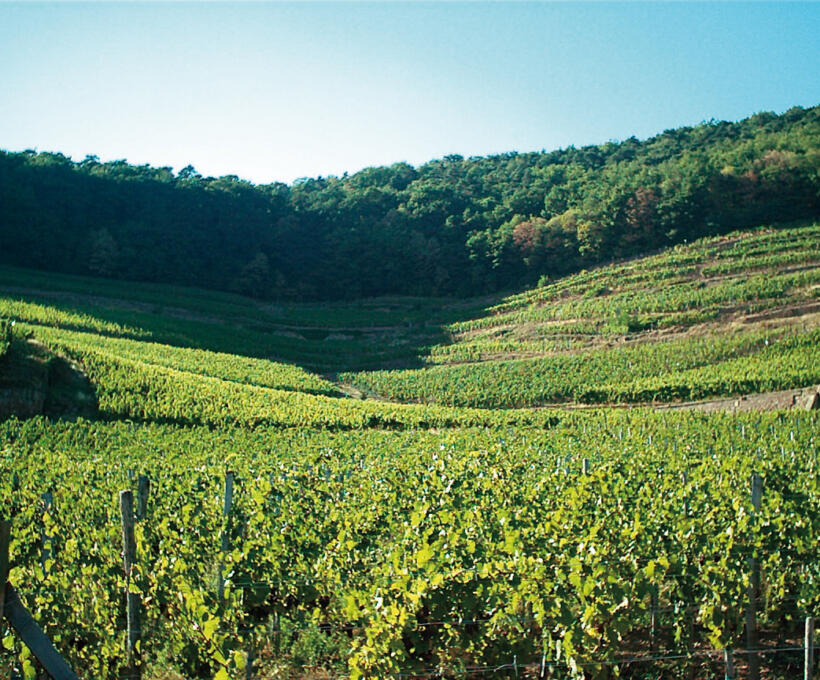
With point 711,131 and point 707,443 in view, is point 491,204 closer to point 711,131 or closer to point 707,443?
point 711,131

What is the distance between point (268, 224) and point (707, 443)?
69668mm

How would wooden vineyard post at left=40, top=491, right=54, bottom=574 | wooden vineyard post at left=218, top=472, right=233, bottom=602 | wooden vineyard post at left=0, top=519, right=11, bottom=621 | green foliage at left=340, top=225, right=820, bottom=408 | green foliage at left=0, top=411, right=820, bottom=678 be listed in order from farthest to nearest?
green foliage at left=340, top=225, right=820, bottom=408
wooden vineyard post at left=40, top=491, right=54, bottom=574
wooden vineyard post at left=218, top=472, right=233, bottom=602
green foliage at left=0, top=411, right=820, bottom=678
wooden vineyard post at left=0, top=519, right=11, bottom=621

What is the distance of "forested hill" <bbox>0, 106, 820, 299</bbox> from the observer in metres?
65.3

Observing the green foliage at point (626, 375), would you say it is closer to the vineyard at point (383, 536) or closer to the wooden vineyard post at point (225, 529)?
the vineyard at point (383, 536)

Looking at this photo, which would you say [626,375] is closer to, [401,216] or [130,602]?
[130,602]

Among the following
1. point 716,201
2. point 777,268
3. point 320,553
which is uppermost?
point 716,201

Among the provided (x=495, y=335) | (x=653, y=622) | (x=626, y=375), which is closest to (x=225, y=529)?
(x=653, y=622)

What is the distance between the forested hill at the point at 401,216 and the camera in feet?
214

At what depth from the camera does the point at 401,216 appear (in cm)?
8238

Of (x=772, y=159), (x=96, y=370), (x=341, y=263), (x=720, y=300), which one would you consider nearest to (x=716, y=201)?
(x=772, y=159)

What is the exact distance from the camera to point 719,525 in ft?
25.5

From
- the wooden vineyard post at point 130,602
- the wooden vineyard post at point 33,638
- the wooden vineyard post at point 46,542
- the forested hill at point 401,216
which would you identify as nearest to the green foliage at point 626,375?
the forested hill at point 401,216

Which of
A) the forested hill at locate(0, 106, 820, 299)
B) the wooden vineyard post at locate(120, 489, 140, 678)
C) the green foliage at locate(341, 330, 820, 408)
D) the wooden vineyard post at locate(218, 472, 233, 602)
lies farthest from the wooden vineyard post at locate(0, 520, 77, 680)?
the forested hill at locate(0, 106, 820, 299)

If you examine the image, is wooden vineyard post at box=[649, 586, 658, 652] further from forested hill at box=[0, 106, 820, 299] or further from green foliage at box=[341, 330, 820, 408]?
forested hill at box=[0, 106, 820, 299]
